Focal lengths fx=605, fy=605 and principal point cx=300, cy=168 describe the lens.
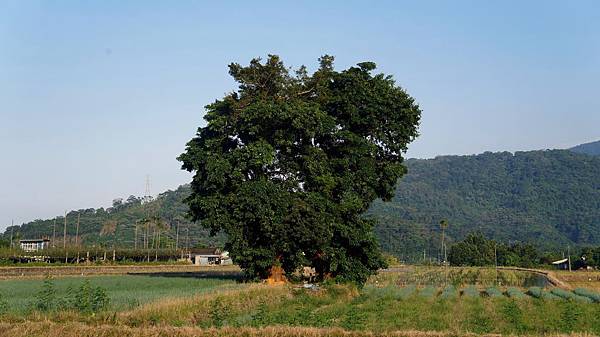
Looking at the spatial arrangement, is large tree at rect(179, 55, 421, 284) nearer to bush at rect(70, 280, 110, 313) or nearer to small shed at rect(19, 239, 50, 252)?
bush at rect(70, 280, 110, 313)

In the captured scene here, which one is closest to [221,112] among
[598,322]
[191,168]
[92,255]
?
[191,168]

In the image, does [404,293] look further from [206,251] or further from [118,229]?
[118,229]

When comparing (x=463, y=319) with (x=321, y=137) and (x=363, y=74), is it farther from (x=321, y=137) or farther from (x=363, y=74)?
(x=363, y=74)

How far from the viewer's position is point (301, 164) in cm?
3350

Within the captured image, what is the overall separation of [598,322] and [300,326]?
10.7 metres

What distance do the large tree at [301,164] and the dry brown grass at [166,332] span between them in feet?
48.6

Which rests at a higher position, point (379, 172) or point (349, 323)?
point (379, 172)

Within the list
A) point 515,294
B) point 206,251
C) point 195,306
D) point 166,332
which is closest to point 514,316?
point 195,306

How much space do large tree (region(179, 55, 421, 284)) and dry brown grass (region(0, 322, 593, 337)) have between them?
14828mm

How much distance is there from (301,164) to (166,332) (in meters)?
18.6

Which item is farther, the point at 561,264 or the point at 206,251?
the point at 206,251

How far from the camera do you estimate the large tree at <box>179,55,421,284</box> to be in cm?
3145

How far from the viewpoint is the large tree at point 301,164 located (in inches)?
1238

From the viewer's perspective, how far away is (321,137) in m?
34.8
